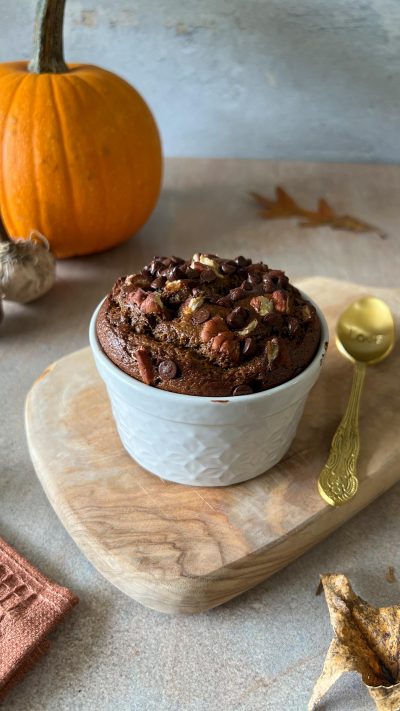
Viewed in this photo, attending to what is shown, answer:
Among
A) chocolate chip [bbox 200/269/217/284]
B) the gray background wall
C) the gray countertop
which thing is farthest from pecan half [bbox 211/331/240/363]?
the gray background wall

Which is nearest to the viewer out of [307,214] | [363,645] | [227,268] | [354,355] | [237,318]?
[363,645]

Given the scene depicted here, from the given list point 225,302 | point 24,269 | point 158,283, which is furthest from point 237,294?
point 24,269

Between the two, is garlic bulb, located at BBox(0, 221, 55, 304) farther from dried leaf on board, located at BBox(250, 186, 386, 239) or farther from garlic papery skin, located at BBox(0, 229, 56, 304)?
dried leaf on board, located at BBox(250, 186, 386, 239)

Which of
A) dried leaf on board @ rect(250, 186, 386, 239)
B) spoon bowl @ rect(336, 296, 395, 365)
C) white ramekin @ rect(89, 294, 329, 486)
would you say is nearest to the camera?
white ramekin @ rect(89, 294, 329, 486)

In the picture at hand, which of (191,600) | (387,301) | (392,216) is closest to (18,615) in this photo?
(191,600)

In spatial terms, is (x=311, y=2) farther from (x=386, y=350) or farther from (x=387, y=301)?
(x=386, y=350)

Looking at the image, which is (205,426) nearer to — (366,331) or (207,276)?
(207,276)

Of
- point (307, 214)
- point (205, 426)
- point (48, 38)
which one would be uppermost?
point (48, 38)
